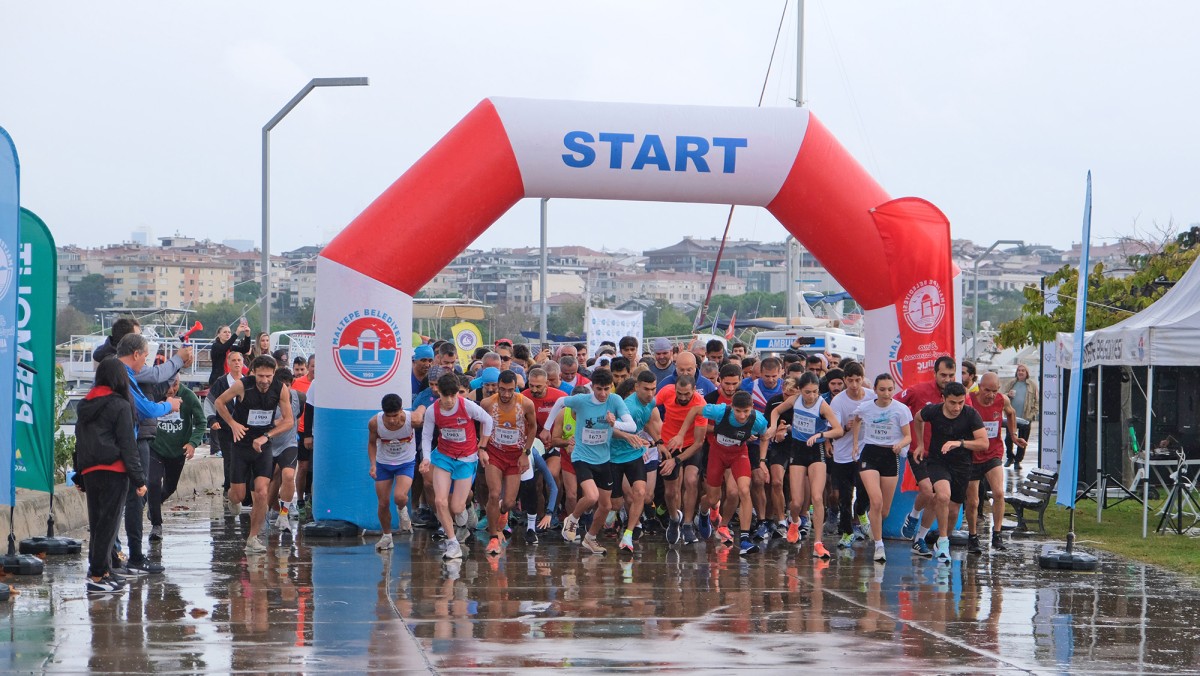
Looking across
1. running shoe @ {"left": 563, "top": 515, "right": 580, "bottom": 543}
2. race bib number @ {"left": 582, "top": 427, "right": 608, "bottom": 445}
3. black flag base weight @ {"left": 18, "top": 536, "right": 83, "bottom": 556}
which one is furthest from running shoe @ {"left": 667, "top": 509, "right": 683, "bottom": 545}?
black flag base weight @ {"left": 18, "top": 536, "right": 83, "bottom": 556}

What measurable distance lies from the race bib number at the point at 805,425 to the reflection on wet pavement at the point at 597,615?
3.75 feet

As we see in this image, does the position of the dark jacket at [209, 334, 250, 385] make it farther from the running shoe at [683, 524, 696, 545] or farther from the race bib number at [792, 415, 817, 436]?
the race bib number at [792, 415, 817, 436]

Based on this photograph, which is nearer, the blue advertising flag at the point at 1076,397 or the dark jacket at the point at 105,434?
the dark jacket at the point at 105,434

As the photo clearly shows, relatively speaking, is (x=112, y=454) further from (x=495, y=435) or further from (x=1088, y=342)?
(x=1088, y=342)

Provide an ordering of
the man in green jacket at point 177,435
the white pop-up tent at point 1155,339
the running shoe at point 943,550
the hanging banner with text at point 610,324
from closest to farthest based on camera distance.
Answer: the running shoe at point 943,550 < the man in green jacket at point 177,435 < the white pop-up tent at point 1155,339 < the hanging banner with text at point 610,324

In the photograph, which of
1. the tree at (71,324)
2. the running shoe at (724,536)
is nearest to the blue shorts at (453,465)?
the running shoe at (724,536)

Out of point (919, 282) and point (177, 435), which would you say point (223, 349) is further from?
point (919, 282)

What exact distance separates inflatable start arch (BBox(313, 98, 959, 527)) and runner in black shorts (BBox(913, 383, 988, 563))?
156cm

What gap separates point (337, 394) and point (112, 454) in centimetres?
420

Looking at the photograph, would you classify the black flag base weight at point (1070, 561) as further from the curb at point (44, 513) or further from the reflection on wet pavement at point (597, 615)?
the curb at point (44, 513)

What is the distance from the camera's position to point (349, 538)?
45.2 ft

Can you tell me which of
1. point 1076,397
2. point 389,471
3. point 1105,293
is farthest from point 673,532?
point 1105,293

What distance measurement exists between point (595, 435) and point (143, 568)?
396 cm

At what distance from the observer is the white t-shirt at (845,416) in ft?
42.5
